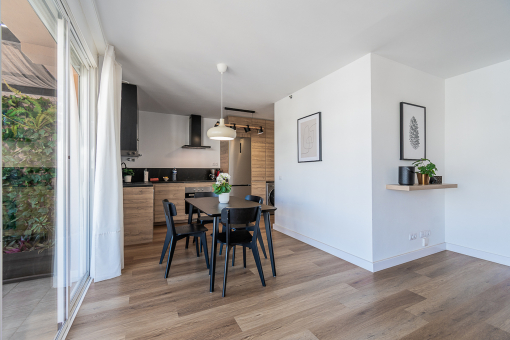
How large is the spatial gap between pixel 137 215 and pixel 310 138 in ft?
9.67

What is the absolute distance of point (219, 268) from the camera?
2.78 metres

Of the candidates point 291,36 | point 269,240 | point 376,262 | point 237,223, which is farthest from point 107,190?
point 376,262

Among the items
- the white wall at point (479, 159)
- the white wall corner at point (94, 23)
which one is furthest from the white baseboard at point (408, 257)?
the white wall corner at point (94, 23)

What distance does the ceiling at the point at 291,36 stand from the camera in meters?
1.99

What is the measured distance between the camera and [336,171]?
324 cm

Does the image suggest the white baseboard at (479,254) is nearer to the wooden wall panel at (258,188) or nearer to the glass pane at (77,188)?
the wooden wall panel at (258,188)

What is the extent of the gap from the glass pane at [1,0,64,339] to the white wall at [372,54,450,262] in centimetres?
292

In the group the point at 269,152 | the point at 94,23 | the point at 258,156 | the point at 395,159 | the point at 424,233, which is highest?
the point at 94,23

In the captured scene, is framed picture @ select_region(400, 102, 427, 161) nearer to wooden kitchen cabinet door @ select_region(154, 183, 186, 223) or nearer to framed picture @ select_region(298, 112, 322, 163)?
framed picture @ select_region(298, 112, 322, 163)

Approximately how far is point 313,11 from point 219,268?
9.06 ft

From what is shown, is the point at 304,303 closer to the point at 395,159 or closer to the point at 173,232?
the point at 173,232

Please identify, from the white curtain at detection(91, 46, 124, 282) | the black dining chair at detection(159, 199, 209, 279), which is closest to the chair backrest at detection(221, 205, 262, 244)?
the black dining chair at detection(159, 199, 209, 279)

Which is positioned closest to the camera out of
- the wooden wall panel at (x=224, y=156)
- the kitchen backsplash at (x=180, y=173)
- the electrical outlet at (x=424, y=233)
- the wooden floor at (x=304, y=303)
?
the wooden floor at (x=304, y=303)

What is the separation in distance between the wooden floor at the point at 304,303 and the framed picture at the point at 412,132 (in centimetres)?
139
